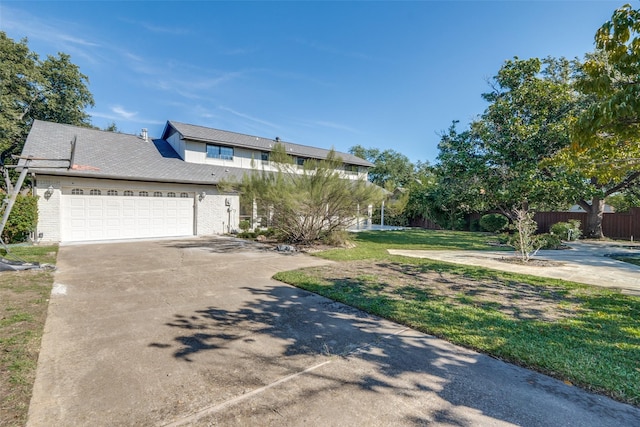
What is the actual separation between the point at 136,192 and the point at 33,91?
16935 mm

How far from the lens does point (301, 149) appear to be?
22.6 m

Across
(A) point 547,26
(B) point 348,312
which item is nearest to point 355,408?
(B) point 348,312

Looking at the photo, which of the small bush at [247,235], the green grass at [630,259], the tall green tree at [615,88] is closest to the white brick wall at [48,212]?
the small bush at [247,235]

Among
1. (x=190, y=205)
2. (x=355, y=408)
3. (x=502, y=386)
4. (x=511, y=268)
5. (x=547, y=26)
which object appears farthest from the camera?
(x=190, y=205)

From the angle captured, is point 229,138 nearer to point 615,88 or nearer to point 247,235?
point 247,235

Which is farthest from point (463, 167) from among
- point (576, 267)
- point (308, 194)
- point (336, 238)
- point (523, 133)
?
point (308, 194)

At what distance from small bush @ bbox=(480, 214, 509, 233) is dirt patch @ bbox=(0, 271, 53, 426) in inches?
937

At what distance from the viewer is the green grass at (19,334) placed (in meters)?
2.40

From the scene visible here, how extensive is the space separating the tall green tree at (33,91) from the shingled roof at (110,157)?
7.38 meters

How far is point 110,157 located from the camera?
1405 cm

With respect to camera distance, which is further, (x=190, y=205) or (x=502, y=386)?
(x=190, y=205)

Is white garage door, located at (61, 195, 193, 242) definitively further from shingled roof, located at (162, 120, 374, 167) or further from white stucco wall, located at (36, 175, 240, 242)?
shingled roof, located at (162, 120, 374, 167)

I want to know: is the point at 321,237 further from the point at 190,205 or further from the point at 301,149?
the point at 301,149

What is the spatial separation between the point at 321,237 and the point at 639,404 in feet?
35.4
